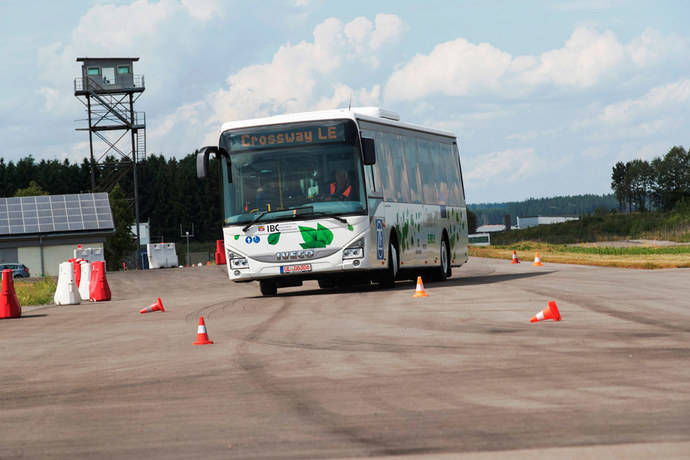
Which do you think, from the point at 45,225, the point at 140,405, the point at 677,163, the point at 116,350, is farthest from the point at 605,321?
the point at 677,163

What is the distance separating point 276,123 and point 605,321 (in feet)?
32.5

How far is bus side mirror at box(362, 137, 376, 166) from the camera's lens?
68.4ft

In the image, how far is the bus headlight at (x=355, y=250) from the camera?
20.7m

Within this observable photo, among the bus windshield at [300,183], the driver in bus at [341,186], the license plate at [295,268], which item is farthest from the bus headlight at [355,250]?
the driver in bus at [341,186]

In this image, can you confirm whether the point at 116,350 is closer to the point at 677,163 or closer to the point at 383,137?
the point at 383,137

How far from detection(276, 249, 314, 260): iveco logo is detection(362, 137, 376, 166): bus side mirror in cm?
202

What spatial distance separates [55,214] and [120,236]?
4799 cm

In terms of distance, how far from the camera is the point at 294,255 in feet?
68.5

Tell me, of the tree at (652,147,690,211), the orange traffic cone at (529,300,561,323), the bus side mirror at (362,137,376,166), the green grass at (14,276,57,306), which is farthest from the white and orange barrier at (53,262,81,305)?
the tree at (652,147,690,211)

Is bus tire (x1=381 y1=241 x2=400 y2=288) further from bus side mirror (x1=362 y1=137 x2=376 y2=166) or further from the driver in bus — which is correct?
bus side mirror (x1=362 y1=137 x2=376 y2=166)

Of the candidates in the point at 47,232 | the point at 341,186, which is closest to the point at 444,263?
the point at 341,186

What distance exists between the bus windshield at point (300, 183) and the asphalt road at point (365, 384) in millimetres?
4245

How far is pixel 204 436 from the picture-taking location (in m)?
6.48

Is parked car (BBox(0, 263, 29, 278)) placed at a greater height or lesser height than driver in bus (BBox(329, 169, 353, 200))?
lesser
